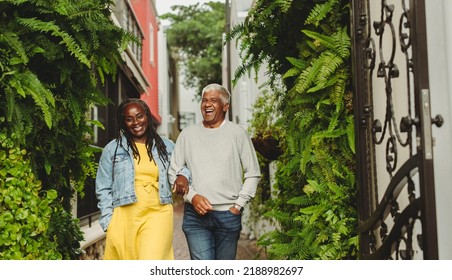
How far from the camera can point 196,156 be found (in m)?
4.20

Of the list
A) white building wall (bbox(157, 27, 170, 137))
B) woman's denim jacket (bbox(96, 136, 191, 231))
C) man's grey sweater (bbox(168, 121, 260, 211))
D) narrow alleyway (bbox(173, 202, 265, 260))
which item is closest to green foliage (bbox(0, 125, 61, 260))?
woman's denim jacket (bbox(96, 136, 191, 231))

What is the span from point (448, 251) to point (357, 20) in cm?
142

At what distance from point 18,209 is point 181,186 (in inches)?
42.6

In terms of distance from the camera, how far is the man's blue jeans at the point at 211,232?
411 centimetres

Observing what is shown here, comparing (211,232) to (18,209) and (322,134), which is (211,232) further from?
(18,209)

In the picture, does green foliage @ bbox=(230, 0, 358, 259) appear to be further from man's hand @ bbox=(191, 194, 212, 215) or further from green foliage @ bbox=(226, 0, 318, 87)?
man's hand @ bbox=(191, 194, 212, 215)

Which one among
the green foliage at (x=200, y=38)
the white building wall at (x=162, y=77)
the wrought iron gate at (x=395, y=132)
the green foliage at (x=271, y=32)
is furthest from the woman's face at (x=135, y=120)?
the green foliage at (x=200, y=38)

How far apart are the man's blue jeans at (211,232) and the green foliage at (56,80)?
94 cm

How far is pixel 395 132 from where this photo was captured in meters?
2.95

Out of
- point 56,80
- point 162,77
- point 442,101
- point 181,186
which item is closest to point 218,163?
point 181,186

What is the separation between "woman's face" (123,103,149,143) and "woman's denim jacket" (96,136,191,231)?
11cm

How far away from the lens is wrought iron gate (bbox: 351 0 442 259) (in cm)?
252

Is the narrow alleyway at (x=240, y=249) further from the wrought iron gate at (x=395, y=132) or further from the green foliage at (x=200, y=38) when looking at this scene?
the green foliage at (x=200, y=38)
